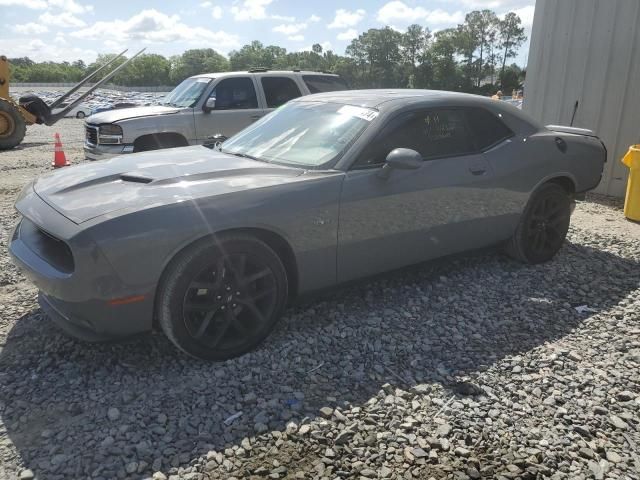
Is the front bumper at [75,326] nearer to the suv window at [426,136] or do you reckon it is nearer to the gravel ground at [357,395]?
the gravel ground at [357,395]

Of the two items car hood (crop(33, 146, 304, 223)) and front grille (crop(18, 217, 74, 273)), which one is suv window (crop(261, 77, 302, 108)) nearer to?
car hood (crop(33, 146, 304, 223))

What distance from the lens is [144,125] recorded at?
7816mm

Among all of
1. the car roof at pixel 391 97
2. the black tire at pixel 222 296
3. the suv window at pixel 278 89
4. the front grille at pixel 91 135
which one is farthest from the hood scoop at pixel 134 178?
the suv window at pixel 278 89

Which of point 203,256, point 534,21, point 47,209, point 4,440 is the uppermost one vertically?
point 534,21

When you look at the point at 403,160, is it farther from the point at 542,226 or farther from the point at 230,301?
the point at 542,226

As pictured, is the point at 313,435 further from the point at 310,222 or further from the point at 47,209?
the point at 47,209

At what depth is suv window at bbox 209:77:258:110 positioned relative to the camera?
27.7ft

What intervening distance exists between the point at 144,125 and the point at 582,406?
6868mm

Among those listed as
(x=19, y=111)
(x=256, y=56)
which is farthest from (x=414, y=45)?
(x=19, y=111)

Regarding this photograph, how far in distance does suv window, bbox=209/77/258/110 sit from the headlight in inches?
60.7

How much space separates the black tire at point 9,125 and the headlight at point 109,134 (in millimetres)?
7731

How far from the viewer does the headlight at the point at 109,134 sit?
7.76m

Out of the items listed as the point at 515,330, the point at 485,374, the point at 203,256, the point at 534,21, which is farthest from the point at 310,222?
the point at 534,21

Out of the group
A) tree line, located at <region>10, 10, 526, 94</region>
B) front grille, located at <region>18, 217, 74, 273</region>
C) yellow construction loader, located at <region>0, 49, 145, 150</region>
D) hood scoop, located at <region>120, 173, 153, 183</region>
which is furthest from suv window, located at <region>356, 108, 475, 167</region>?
tree line, located at <region>10, 10, 526, 94</region>
